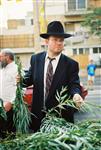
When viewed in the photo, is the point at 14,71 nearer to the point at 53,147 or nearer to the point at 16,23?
the point at 53,147

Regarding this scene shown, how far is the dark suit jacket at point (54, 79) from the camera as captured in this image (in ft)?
11.9

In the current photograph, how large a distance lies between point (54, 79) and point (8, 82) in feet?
4.26

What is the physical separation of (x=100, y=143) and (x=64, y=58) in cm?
205

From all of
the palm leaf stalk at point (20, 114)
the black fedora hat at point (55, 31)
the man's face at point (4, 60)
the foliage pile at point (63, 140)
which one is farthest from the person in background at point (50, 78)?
Result: the foliage pile at point (63, 140)

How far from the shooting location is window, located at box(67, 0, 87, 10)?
38.2m

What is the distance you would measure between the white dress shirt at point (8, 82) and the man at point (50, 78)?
0.92 metres

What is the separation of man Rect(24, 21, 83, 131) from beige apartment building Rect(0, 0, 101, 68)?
3058cm

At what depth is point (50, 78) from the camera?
12.0 feet

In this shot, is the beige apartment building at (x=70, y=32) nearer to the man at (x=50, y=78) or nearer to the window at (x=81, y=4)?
the window at (x=81, y=4)

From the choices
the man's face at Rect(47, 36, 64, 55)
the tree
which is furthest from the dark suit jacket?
the tree

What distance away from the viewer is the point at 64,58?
3.75 m

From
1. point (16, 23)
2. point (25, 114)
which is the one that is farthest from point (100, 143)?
point (16, 23)

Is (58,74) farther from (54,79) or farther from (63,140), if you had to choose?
(63,140)

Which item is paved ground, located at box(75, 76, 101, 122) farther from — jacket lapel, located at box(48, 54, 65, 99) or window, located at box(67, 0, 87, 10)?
window, located at box(67, 0, 87, 10)
